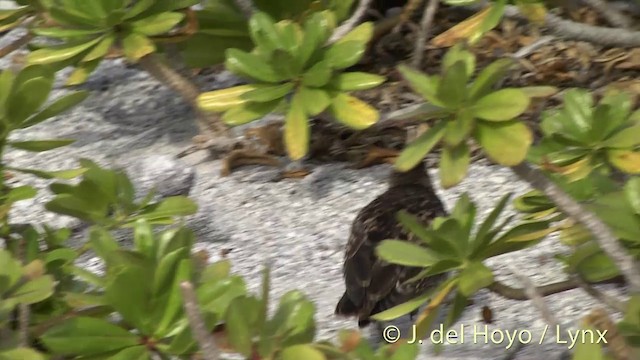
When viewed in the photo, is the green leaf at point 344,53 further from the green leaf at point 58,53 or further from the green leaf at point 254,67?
the green leaf at point 58,53

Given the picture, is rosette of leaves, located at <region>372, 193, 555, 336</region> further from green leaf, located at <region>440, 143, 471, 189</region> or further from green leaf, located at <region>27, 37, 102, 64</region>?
green leaf, located at <region>27, 37, 102, 64</region>

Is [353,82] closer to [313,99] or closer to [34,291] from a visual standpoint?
[313,99]

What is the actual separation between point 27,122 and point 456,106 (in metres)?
0.88

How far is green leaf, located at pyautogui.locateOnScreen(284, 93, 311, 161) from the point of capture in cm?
172

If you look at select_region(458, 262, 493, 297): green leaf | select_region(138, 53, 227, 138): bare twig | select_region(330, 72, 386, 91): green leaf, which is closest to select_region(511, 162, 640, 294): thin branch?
select_region(458, 262, 493, 297): green leaf

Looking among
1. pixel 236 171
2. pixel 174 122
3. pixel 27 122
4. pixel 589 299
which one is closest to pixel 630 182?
pixel 589 299

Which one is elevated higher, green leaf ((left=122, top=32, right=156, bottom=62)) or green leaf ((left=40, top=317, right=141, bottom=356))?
green leaf ((left=122, top=32, right=156, bottom=62))

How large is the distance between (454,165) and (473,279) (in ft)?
0.58

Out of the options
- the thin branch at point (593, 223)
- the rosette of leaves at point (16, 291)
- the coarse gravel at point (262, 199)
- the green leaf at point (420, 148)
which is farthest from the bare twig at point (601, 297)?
the rosette of leaves at point (16, 291)

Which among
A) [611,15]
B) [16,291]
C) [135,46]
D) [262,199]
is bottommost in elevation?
[262,199]

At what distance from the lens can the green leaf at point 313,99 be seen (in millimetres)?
1687

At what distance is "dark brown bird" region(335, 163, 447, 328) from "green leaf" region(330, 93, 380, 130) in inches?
13.3

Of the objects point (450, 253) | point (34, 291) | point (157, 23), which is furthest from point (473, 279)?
point (157, 23)

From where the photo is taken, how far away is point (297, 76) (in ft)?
5.55
